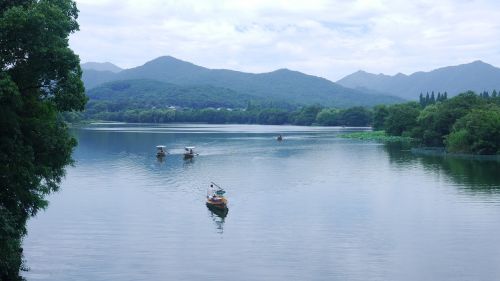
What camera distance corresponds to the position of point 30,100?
2730 centimetres

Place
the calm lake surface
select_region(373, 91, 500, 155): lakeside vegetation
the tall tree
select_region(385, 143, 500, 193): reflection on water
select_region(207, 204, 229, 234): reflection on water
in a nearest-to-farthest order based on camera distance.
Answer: the tall tree
the calm lake surface
select_region(207, 204, 229, 234): reflection on water
select_region(385, 143, 500, 193): reflection on water
select_region(373, 91, 500, 155): lakeside vegetation

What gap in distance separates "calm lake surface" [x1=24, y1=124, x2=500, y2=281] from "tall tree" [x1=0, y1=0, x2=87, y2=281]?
769 centimetres

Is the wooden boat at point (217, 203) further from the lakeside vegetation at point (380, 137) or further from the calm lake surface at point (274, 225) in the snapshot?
the lakeside vegetation at point (380, 137)

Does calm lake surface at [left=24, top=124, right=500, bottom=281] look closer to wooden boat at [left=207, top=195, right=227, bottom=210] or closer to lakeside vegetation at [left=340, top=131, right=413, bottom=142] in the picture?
wooden boat at [left=207, top=195, right=227, bottom=210]

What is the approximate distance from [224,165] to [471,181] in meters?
35.3

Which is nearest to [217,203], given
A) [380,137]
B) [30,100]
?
[30,100]

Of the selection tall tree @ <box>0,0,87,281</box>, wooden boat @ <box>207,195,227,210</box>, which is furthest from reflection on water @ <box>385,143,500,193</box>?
tall tree @ <box>0,0,87,281</box>

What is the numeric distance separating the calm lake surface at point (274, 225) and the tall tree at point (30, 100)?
769cm

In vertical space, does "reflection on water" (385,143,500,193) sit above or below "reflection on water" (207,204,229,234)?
above

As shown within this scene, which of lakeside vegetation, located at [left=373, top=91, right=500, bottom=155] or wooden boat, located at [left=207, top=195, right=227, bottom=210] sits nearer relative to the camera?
wooden boat, located at [left=207, top=195, right=227, bottom=210]

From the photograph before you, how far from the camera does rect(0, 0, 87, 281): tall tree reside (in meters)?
23.4

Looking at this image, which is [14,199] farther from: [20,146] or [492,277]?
[492,277]

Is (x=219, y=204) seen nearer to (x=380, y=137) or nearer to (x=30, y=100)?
(x=30, y=100)

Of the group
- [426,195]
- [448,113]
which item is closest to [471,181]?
[426,195]
